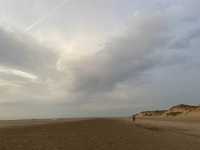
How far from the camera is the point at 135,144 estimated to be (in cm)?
2267

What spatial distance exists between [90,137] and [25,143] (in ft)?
19.1

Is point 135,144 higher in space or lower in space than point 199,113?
lower

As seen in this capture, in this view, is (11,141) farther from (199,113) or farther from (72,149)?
(199,113)

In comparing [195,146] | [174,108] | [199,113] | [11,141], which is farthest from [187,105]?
[11,141]

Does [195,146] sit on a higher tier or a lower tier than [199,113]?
lower

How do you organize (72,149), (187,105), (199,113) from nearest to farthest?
(72,149) < (199,113) < (187,105)

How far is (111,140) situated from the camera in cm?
2345

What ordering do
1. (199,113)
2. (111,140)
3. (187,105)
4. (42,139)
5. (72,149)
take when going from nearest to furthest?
(72,149)
(42,139)
(111,140)
(199,113)
(187,105)

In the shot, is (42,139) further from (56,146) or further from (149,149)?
(149,149)

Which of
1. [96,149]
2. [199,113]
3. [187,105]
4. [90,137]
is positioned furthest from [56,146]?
[187,105]

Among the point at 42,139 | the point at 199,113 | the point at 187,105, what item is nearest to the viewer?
the point at 42,139

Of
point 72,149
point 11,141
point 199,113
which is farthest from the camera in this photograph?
point 199,113

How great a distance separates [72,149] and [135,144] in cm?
553

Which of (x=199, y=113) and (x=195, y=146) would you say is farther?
(x=199, y=113)
